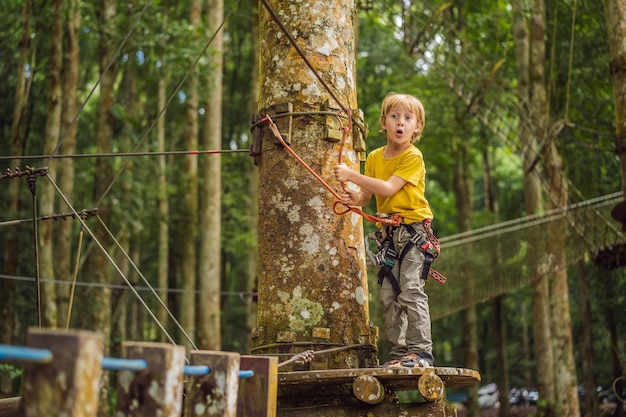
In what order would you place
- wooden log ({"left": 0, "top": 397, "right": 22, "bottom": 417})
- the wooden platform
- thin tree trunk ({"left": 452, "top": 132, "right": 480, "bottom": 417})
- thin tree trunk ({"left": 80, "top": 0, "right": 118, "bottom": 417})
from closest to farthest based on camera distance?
the wooden platform
wooden log ({"left": 0, "top": 397, "right": 22, "bottom": 417})
thin tree trunk ({"left": 80, "top": 0, "right": 118, "bottom": 417})
thin tree trunk ({"left": 452, "top": 132, "right": 480, "bottom": 417})

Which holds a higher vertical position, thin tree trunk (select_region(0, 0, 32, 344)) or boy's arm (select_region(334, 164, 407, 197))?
thin tree trunk (select_region(0, 0, 32, 344))

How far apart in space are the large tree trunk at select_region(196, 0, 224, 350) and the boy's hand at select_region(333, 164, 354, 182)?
746cm

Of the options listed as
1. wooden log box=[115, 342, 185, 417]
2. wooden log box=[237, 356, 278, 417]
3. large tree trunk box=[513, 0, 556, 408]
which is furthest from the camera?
large tree trunk box=[513, 0, 556, 408]

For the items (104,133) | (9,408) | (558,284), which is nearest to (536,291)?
(558,284)

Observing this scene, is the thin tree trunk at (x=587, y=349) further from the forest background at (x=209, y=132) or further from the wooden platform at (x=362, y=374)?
the wooden platform at (x=362, y=374)

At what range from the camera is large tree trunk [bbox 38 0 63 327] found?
10.6 m

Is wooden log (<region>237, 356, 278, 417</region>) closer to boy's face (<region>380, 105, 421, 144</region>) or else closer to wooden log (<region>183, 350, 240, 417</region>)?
wooden log (<region>183, 350, 240, 417</region>)

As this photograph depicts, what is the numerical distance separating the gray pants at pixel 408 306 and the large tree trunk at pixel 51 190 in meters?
7.89

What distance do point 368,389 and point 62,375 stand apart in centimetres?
164

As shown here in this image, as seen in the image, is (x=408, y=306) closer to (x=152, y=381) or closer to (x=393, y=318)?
(x=393, y=318)

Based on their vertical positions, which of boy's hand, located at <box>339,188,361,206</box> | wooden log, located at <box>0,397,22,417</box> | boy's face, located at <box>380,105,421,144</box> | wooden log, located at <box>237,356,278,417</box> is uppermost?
boy's face, located at <box>380,105,421,144</box>

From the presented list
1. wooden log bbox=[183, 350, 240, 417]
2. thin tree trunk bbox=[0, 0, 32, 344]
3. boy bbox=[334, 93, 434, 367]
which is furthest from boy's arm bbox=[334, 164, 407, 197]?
thin tree trunk bbox=[0, 0, 32, 344]

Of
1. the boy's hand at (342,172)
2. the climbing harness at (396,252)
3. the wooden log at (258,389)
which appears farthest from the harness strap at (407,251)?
the wooden log at (258,389)

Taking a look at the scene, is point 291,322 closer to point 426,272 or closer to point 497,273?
point 426,272
